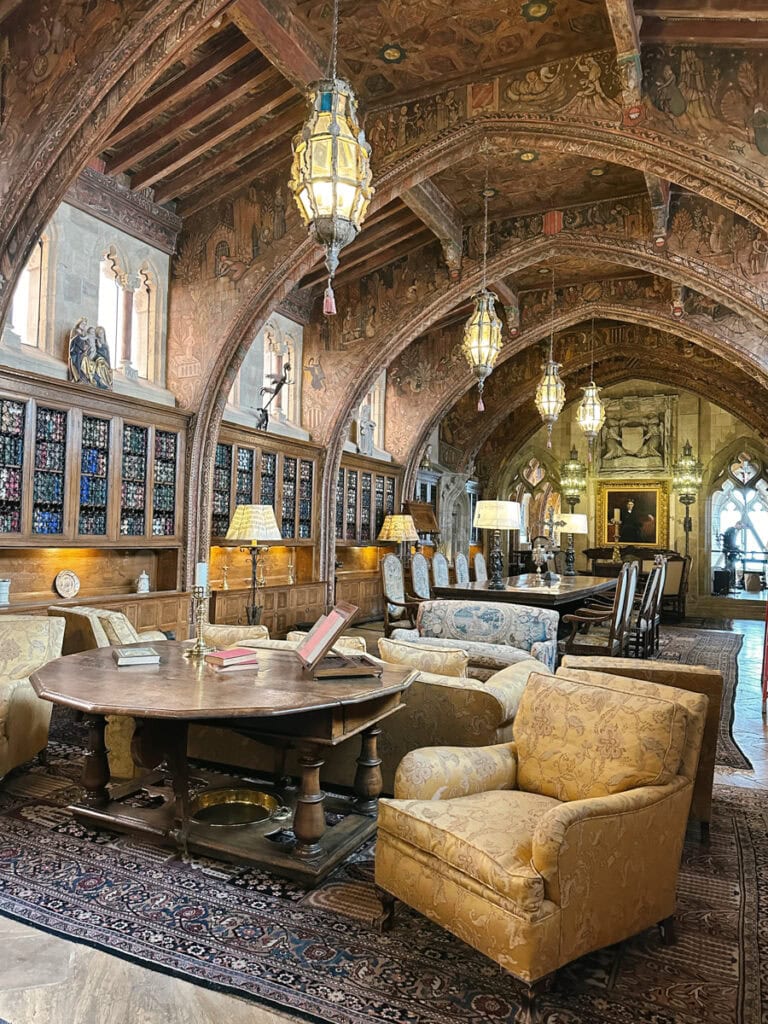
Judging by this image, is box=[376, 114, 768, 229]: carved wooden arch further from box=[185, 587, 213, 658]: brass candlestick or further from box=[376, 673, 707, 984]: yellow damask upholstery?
box=[185, 587, 213, 658]: brass candlestick

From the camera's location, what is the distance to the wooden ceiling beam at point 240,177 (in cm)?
757

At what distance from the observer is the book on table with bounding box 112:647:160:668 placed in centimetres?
354

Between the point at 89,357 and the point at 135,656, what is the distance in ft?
14.1

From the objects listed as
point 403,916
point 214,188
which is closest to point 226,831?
point 403,916

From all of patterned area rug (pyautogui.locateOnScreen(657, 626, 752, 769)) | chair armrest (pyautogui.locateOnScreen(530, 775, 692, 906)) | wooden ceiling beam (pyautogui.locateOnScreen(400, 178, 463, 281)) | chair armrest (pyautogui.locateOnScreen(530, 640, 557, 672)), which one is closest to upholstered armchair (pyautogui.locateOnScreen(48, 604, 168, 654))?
chair armrest (pyautogui.locateOnScreen(530, 640, 557, 672))

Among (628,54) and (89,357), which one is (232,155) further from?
(628,54)

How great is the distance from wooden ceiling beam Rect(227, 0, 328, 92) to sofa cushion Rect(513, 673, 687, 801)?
15.4 feet

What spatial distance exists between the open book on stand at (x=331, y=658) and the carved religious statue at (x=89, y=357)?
447 cm

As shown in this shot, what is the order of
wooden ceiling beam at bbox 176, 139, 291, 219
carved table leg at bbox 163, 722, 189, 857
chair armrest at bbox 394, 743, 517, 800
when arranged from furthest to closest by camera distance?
wooden ceiling beam at bbox 176, 139, 291, 219, carved table leg at bbox 163, 722, 189, 857, chair armrest at bbox 394, 743, 517, 800

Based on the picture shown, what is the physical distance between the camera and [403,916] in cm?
276

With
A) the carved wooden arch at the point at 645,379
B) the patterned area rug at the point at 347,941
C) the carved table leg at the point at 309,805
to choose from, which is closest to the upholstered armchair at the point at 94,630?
the patterned area rug at the point at 347,941

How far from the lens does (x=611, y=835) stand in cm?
230

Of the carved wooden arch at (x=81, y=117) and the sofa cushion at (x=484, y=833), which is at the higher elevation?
the carved wooden arch at (x=81, y=117)

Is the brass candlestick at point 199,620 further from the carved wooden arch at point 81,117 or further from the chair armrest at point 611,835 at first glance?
the carved wooden arch at point 81,117
